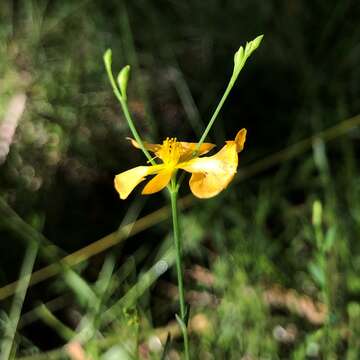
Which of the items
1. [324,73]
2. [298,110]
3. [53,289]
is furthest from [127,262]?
[324,73]

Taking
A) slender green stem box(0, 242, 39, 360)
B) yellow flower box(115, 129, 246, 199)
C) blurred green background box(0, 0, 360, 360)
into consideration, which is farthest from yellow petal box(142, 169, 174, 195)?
slender green stem box(0, 242, 39, 360)

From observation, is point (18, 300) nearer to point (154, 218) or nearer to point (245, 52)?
point (154, 218)

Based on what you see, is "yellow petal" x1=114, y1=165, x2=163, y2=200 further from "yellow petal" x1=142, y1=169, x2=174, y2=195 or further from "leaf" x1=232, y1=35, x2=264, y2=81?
"leaf" x1=232, y1=35, x2=264, y2=81

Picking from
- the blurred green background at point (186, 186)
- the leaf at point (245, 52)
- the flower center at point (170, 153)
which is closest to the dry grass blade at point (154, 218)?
the blurred green background at point (186, 186)

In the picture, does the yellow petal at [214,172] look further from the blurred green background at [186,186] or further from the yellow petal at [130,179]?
the blurred green background at [186,186]

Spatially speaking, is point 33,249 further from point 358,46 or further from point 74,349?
point 358,46
